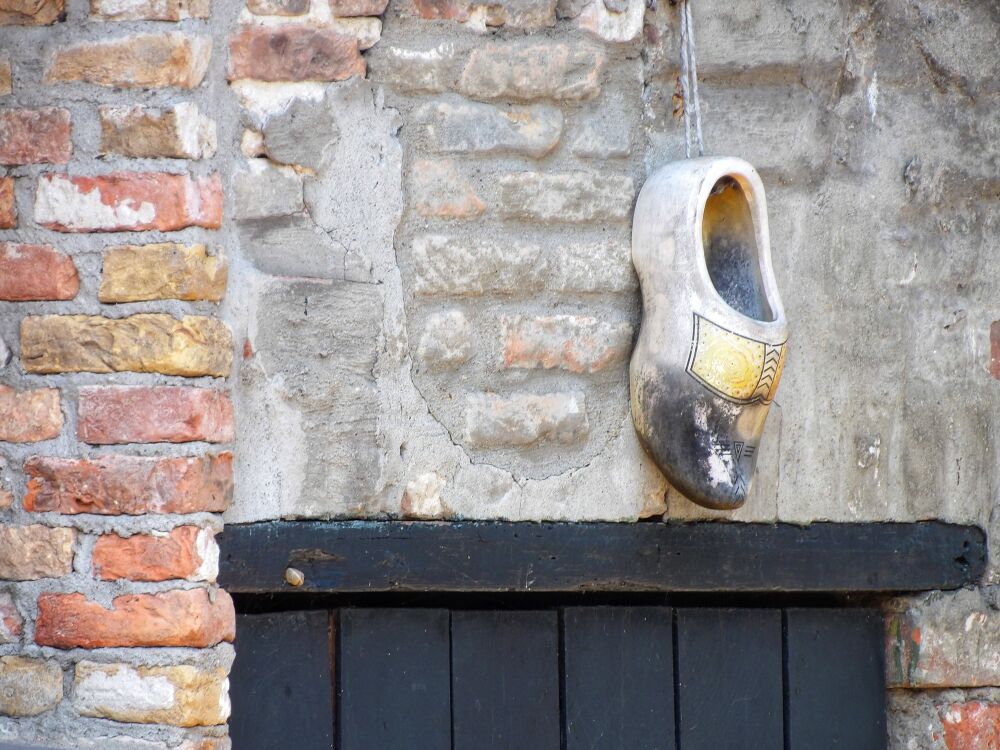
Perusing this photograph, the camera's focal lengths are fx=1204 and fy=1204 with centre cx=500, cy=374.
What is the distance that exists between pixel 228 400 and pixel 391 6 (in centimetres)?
60

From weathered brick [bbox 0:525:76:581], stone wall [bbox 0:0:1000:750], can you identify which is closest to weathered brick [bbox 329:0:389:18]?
stone wall [bbox 0:0:1000:750]

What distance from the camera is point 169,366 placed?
159 cm

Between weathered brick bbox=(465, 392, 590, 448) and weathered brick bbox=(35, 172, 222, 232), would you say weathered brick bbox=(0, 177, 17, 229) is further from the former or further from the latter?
weathered brick bbox=(465, 392, 590, 448)

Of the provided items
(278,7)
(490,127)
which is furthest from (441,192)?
(278,7)

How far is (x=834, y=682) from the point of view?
1937 millimetres

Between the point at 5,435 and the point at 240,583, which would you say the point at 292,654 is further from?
the point at 5,435

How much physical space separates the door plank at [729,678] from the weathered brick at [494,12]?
3.05ft

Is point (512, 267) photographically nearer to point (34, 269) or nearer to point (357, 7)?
point (357, 7)

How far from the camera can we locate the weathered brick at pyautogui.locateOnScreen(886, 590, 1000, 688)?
6.26 feet

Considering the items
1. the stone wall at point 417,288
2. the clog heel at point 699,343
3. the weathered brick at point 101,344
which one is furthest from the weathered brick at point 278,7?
the clog heel at point 699,343

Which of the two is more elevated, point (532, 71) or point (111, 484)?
point (532, 71)

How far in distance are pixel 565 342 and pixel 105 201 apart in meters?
0.67

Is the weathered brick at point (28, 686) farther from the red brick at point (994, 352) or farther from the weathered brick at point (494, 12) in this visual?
the red brick at point (994, 352)

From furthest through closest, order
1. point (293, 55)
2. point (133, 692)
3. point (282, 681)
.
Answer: point (282, 681), point (293, 55), point (133, 692)
